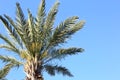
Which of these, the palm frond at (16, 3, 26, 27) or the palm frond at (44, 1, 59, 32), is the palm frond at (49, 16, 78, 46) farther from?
the palm frond at (16, 3, 26, 27)

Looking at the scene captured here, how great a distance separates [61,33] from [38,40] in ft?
4.65

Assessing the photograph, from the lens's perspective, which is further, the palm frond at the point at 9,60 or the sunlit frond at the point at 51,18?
the sunlit frond at the point at 51,18

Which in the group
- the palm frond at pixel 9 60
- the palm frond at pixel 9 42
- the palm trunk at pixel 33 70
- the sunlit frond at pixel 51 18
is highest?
the sunlit frond at pixel 51 18

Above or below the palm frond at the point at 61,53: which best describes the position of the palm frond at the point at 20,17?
above

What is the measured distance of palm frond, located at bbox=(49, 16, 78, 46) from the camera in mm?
19094

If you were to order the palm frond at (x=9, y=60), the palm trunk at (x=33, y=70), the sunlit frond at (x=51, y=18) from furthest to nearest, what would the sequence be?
the sunlit frond at (x=51, y=18), the palm frond at (x=9, y=60), the palm trunk at (x=33, y=70)

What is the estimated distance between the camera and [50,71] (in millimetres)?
19891

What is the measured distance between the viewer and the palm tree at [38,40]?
18.8m

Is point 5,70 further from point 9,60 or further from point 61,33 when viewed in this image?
point 61,33

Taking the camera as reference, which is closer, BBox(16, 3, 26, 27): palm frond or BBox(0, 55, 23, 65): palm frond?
BBox(0, 55, 23, 65): palm frond

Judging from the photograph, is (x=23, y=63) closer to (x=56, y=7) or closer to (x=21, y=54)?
(x=21, y=54)

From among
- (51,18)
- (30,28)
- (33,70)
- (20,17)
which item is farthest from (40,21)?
(33,70)

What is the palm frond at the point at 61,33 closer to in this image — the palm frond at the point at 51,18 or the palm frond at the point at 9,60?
the palm frond at the point at 51,18

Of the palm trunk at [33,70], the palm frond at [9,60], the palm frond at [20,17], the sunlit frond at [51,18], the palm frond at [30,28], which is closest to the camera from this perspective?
the palm trunk at [33,70]
